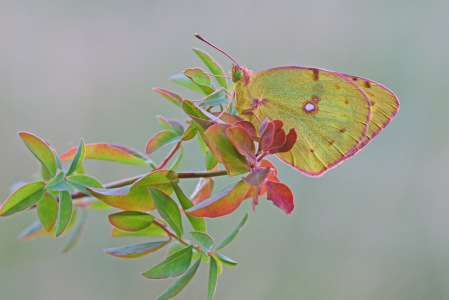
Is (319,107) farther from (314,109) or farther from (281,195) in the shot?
(281,195)

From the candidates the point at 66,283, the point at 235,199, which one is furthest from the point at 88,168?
the point at 235,199

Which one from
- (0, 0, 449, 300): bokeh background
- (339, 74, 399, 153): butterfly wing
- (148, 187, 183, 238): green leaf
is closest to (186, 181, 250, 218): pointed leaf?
(148, 187, 183, 238): green leaf

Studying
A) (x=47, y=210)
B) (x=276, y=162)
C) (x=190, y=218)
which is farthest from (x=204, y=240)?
(x=276, y=162)

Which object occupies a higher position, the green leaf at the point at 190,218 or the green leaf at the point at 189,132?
the green leaf at the point at 189,132

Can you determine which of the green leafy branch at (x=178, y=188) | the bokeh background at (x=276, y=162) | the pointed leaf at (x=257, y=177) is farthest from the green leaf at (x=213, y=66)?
the bokeh background at (x=276, y=162)

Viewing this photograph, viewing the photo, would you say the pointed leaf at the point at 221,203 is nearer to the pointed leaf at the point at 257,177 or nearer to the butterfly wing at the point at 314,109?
the pointed leaf at the point at 257,177

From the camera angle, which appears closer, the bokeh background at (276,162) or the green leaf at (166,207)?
the green leaf at (166,207)
